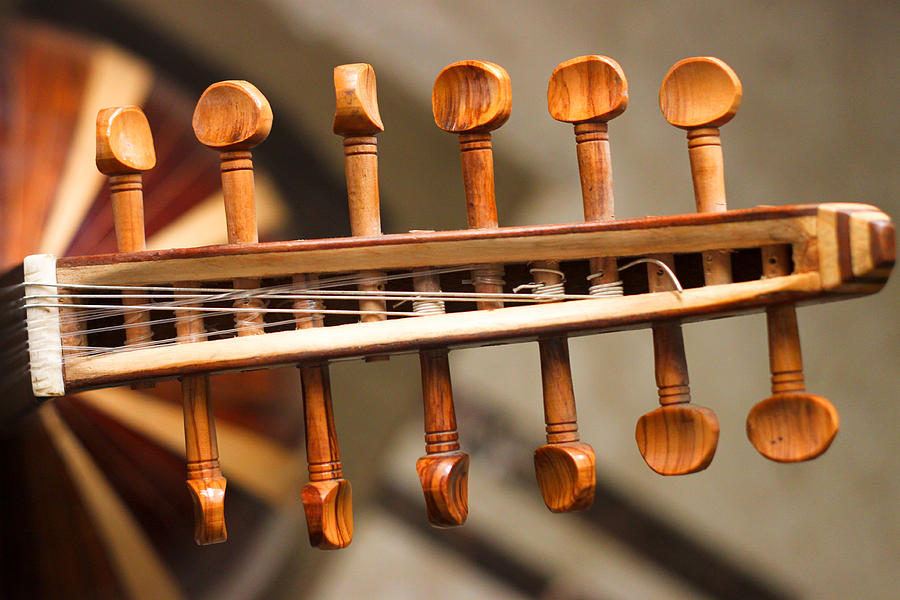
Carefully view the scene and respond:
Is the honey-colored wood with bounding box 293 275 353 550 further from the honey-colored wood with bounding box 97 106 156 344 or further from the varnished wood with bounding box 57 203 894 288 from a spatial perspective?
the honey-colored wood with bounding box 97 106 156 344

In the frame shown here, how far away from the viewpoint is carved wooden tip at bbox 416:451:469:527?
0.70 meters

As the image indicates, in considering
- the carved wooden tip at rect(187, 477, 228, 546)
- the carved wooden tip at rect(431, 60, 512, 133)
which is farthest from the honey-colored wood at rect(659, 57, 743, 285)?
the carved wooden tip at rect(187, 477, 228, 546)

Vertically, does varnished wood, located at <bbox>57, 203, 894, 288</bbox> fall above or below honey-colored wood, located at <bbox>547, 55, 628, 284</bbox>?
below

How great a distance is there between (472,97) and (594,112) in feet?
0.31

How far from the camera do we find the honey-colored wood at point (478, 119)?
70cm

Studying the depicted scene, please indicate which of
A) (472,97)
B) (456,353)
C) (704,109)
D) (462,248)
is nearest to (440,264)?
(462,248)

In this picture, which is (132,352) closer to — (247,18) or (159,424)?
(159,424)

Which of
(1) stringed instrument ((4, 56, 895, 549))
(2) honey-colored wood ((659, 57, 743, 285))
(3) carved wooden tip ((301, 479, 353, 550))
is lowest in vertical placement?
(3) carved wooden tip ((301, 479, 353, 550))

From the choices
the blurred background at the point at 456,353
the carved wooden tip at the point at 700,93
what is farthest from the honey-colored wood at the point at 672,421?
the blurred background at the point at 456,353

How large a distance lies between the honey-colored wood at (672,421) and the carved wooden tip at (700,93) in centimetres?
11

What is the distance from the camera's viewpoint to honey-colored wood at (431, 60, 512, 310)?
27.7 inches

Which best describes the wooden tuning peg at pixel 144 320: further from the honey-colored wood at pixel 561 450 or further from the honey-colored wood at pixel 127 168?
the honey-colored wood at pixel 561 450

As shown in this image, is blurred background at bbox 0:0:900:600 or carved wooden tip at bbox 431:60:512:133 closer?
carved wooden tip at bbox 431:60:512:133

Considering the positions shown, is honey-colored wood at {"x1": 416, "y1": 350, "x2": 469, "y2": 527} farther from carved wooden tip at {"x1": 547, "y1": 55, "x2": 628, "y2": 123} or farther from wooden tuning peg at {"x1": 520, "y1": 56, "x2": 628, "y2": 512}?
carved wooden tip at {"x1": 547, "y1": 55, "x2": 628, "y2": 123}
